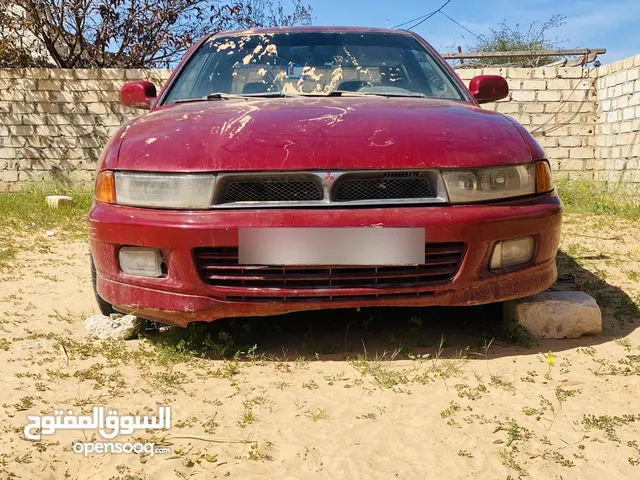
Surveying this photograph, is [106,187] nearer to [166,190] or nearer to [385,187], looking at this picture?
[166,190]

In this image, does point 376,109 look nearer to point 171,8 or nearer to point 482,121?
point 482,121

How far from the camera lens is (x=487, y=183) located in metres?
2.62

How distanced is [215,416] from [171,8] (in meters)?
10.6

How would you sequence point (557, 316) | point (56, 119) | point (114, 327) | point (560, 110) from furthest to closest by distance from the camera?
point (56, 119)
point (560, 110)
point (114, 327)
point (557, 316)

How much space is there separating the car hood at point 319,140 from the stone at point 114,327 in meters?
0.91

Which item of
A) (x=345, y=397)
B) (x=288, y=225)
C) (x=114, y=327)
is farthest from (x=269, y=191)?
(x=114, y=327)

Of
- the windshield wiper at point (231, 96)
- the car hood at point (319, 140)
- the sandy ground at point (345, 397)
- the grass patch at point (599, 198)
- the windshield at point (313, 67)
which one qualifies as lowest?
the grass patch at point (599, 198)

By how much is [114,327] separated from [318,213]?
53.1 inches

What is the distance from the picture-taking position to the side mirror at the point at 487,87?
3.77 metres

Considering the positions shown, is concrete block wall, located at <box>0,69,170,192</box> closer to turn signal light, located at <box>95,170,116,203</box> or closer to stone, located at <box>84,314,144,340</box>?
stone, located at <box>84,314,144,340</box>

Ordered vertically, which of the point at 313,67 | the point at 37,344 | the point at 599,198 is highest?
the point at 313,67

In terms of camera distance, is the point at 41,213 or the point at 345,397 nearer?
the point at 345,397

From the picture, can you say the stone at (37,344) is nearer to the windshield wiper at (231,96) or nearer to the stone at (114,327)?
the stone at (114,327)

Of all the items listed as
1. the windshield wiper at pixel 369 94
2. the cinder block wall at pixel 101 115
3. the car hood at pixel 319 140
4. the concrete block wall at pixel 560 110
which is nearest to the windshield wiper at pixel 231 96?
the windshield wiper at pixel 369 94
